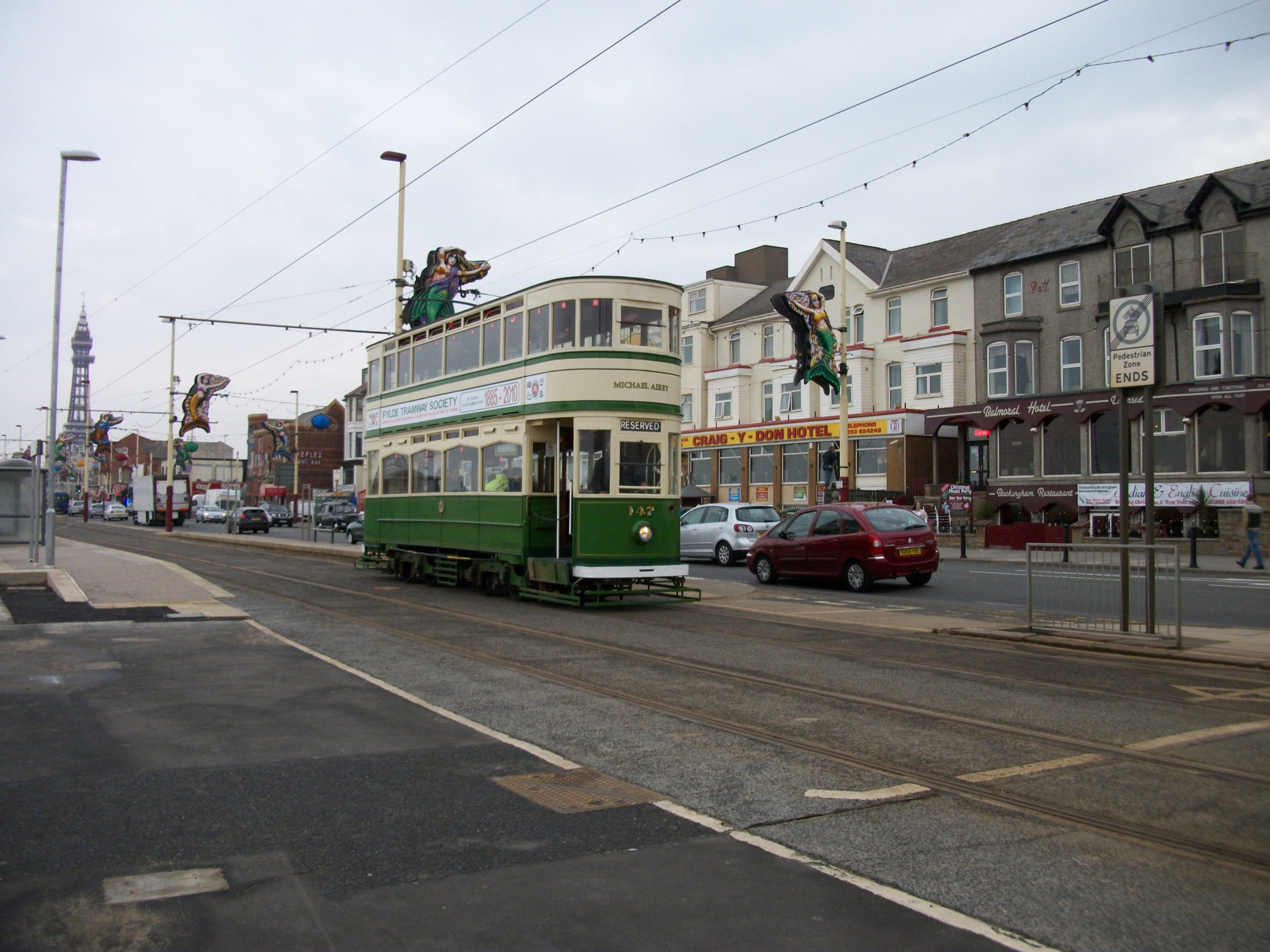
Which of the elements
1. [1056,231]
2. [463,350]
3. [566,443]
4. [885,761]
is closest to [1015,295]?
[1056,231]

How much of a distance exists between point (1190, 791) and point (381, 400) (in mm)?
18935

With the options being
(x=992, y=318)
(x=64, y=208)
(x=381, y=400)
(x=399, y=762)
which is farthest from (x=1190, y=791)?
(x=992, y=318)

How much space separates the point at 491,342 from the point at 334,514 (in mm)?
42687

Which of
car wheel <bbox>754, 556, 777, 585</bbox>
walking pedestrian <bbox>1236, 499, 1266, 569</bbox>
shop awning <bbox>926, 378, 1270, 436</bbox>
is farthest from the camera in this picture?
shop awning <bbox>926, 378, 1270, 436</bbox>

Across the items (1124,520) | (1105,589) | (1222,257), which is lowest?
(1105,589)

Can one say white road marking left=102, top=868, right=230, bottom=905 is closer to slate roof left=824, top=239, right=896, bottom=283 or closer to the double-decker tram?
the double-decker tram

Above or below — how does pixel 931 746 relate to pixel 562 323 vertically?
below

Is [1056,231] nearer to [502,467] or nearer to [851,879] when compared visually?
[502,467]

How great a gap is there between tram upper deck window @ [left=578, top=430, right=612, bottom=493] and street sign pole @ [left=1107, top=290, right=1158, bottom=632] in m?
7.16

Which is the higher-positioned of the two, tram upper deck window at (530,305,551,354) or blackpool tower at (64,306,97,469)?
blackpool tower at (64,306,97,469)

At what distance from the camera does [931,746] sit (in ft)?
23.0

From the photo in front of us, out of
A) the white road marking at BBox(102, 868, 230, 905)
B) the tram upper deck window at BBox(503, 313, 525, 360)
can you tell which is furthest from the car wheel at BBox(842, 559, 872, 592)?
the white road marking at BBox(102, 868, 230, 905)

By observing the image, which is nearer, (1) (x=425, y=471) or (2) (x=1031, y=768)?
(2) (x=1031, y=768)

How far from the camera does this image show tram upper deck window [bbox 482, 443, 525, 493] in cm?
1703
